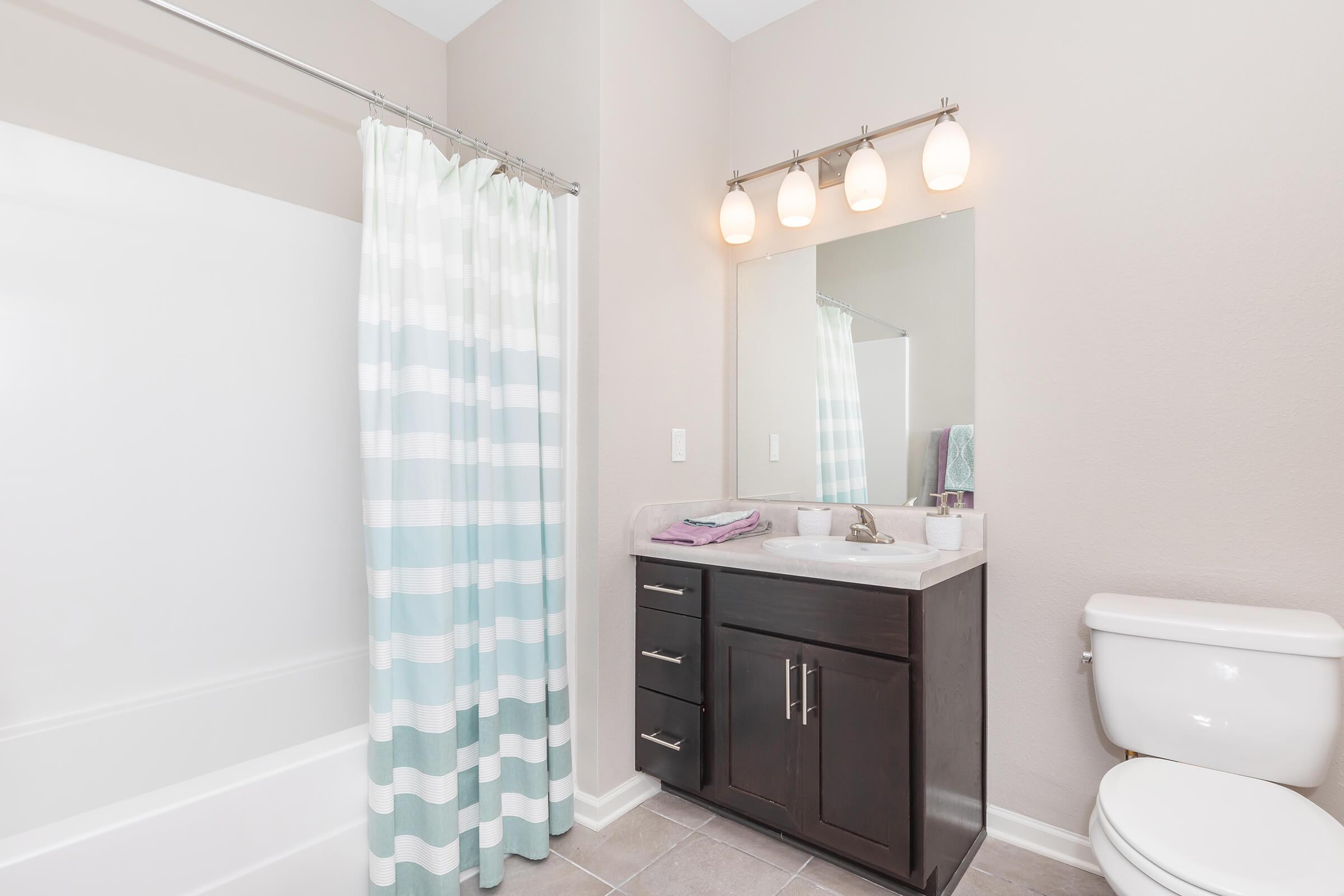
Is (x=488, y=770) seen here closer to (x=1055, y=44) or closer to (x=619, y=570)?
(x=619, y=570)

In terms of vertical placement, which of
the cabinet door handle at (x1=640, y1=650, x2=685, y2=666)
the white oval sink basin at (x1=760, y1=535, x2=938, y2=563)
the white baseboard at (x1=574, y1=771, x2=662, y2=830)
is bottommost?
the white baseboard at (x1=574, y1=771, x2=662, y2=830)

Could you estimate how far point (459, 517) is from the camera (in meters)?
1.72

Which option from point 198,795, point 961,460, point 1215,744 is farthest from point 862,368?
point 198,795

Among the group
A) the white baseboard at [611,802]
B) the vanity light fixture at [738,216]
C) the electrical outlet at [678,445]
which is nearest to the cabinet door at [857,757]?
the white baseboard at [611,802]

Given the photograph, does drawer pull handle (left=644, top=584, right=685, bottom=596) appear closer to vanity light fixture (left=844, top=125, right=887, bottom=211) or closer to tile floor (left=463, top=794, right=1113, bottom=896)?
tile floor (left=463, top=794, right=1113, bottom=896)

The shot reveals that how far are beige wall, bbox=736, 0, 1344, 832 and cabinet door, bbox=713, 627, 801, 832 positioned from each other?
0.64 m

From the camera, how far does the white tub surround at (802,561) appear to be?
1.60m

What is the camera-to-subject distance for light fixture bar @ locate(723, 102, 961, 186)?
2002mm

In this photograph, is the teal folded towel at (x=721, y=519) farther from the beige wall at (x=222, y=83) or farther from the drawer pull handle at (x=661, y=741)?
the beige wall at (x=222, y=83)

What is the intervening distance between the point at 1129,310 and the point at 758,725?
58.7 inches

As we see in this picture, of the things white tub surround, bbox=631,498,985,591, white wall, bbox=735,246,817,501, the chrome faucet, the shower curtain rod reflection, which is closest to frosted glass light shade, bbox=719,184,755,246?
white wall, bbox=735,246,817,501

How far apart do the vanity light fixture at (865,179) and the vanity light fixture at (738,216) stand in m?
0.40

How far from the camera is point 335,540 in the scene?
2.26 m

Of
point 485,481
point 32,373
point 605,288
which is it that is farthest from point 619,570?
point 32,373
